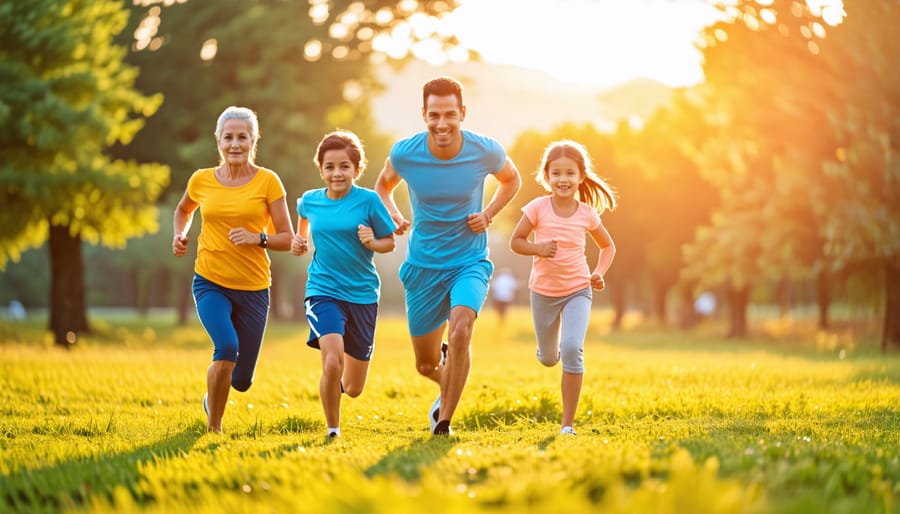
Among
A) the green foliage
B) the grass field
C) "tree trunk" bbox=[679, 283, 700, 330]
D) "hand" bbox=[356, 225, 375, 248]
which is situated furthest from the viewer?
"tree trunk" bbox=[679, 283, 700, 330]

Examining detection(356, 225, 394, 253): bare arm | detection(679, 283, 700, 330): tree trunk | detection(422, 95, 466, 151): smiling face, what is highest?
detection(422, 95, 466, 151): smiling face

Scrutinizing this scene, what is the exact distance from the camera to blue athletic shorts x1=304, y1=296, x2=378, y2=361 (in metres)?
8.39

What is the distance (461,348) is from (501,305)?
3729 centimetres

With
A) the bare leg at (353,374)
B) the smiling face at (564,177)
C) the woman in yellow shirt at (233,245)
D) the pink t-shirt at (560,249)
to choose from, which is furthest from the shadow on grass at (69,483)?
the smiling face at (564,177)

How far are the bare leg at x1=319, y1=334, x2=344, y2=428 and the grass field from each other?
29 cm

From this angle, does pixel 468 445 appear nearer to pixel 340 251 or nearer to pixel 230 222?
pixel 340 251

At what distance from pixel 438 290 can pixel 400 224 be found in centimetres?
64

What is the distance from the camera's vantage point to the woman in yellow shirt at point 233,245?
8.52 m

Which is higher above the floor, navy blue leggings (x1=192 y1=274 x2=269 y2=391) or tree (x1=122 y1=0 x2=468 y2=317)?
tree (x1=122 y1=0 x2=468 y2=317)

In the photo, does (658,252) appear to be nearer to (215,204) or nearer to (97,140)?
(97,140)

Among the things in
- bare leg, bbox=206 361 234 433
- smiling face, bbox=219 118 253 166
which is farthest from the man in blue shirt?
bare leg, bbox=206 361 234 433

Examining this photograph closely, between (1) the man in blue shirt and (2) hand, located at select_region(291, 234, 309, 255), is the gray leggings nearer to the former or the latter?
(1) the man in blue shirt

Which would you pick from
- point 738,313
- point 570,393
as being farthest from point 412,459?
point 738,313

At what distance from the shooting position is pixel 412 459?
660 centimetres
